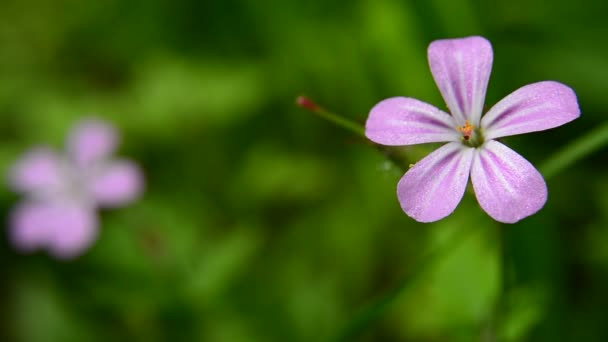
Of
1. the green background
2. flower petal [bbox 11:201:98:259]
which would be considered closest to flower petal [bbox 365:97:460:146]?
the green background

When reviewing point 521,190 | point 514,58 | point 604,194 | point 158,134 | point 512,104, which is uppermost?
point 514,58

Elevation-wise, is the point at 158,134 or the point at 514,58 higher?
the point at 514,58

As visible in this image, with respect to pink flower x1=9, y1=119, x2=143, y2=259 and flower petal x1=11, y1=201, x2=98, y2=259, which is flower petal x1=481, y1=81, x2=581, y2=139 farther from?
flower petal x1=11, y1=201, x2=98, y2=259

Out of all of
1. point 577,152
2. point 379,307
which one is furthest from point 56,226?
point 577,152

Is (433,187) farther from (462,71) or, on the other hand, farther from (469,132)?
(462,71)

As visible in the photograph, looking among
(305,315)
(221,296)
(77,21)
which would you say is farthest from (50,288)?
(77,21)

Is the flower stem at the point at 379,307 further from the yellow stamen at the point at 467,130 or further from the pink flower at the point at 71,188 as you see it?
the pink flower at the point at 71,188

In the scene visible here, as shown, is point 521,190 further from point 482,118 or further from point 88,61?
point 88,61

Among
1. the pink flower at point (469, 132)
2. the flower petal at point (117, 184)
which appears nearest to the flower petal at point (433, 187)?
the pink flower at point (469, 132)
